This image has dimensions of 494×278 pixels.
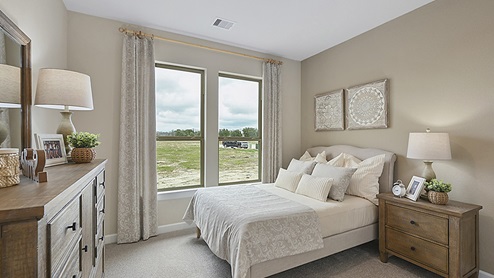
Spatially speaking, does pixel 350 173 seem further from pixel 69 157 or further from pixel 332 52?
pixel 69 157

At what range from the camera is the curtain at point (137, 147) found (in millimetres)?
2967

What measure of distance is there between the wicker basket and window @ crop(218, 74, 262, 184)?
114 inches

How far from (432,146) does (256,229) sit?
1886 millimetres

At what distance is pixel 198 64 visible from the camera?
3539 millimetres

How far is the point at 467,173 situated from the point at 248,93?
310 cm

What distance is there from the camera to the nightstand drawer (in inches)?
80.8

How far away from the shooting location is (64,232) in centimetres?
92

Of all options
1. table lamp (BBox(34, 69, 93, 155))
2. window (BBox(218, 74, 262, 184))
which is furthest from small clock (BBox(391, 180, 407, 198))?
table lamp (BBox(34, 69, 93, 155))

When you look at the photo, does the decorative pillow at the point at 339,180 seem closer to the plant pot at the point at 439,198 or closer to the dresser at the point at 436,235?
the dresser at the point at 436,235

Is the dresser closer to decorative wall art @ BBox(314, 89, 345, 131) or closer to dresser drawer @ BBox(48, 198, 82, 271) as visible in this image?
decorative wall art @ BBox(314, 89, 345, 131)

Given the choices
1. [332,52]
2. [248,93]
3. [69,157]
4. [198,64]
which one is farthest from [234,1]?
[69,157]

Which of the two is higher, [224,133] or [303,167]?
[224,133]

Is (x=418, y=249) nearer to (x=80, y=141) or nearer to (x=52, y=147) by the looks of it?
(x=80, y=141)

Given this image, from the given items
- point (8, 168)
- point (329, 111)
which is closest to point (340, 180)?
point (329, 111)
